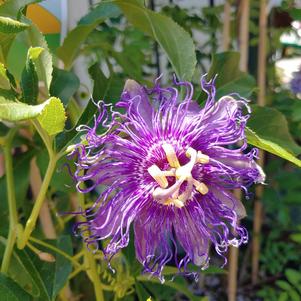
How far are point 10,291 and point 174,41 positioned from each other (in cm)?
37

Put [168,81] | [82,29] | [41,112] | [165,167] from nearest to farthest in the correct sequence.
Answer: [41,112] → [165,167] → [82,29] → [168,81]

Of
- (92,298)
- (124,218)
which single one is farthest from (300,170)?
(124,218)

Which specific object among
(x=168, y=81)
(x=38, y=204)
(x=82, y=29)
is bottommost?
(x=168, y=81)

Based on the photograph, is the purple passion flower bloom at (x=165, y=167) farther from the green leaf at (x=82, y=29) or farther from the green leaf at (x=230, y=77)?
the green leaf at (x=82, y=29)

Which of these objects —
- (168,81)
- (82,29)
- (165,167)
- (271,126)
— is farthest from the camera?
(168,81)

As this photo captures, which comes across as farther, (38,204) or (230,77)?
(230,77)

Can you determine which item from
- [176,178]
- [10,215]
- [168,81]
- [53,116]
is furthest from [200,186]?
[168,81]

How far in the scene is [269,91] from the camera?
1.27 metres

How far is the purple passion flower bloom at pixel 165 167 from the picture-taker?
0.60 m

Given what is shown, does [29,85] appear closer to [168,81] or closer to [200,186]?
[200,186]

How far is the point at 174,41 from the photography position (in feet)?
2.22

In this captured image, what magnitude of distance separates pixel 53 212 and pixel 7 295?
446mm

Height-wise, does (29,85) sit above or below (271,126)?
above

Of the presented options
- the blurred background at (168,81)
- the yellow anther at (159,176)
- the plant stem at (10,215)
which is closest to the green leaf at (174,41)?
the blurred background at (168,81)
